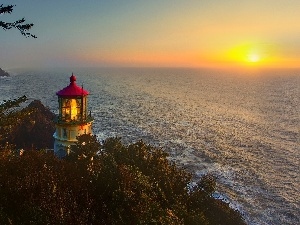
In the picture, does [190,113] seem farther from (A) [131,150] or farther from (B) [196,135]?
(A) [131,150]

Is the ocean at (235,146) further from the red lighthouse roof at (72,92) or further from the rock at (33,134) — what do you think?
the red lighthouse roof at (72,92)

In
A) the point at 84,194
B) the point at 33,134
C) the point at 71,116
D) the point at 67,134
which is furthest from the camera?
the point at 33,134

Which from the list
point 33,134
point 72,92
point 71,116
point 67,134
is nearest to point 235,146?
point 33,134

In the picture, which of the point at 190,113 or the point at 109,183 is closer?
the point at 109,183

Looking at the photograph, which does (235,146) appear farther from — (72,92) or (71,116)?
(72,92)

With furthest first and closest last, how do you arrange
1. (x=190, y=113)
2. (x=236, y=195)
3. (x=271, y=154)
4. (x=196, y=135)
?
(x=190, y=113) → (x=196, y=135) → (x=271, y=154) → (x=236, y=195)

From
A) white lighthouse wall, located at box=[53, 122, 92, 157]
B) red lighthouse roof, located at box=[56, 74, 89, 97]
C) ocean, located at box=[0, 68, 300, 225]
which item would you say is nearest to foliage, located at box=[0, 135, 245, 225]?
white lighthouse wall, located at box=[53, 122, 92, 157]

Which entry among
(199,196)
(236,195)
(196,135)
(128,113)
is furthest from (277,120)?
(199,196)

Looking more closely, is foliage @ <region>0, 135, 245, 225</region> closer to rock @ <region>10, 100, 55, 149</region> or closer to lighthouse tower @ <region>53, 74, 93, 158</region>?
lighthouse tower @ <region>53, 74, 93, 158</region>
